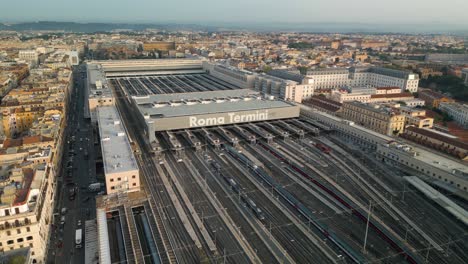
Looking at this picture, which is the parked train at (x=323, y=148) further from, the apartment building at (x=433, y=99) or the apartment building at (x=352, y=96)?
the apartment building at (x=433, y=99)

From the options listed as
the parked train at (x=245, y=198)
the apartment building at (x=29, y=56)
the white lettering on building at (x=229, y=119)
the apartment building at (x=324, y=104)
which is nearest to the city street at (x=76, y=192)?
the parked train at (x=245, y=198)

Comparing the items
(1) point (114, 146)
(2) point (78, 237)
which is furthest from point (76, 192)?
(2) point (78, 237)

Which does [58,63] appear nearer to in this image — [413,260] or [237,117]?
[237,117]

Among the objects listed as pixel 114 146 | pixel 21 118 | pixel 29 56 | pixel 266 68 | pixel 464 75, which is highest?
pixel 29 56

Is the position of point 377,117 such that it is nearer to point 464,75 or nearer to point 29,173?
point 29,173

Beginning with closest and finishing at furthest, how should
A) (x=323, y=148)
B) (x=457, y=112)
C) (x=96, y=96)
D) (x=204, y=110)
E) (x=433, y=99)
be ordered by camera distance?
(x=323, y=148), (x=204, y=110), (x=96, y=96), (x=457, y=112), (x=433, y=99)

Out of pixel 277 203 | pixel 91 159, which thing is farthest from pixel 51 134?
pixel 277 203

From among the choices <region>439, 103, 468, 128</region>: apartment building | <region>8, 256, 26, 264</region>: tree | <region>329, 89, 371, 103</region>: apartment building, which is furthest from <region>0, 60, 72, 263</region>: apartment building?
<region>439, 103, 468, 128</region>: apartment building
